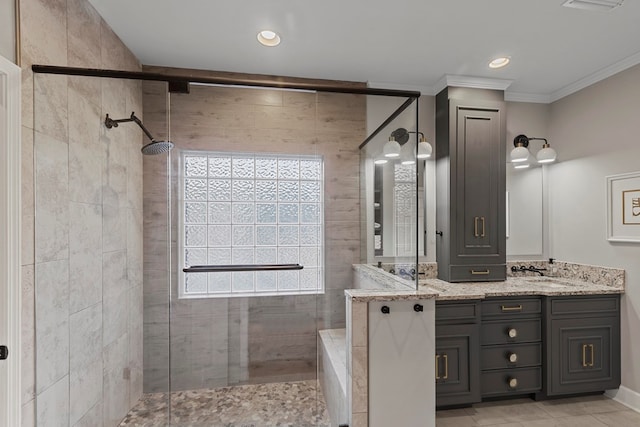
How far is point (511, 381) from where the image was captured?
241 centimetres

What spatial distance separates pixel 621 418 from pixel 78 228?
400 centimetres

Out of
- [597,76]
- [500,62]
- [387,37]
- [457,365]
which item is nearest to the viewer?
[387,37]

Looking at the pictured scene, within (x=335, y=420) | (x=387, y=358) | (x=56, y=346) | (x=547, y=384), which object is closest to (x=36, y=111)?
(x=56, y=346)

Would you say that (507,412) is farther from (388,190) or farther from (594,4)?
(594,4)

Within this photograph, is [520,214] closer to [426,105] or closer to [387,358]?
[426,105]

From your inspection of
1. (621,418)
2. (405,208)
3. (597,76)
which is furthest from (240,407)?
(597,76)

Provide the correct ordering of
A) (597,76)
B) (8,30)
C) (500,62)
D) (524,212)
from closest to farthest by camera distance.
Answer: (8,30), (500,62), (597,76), (524,212)

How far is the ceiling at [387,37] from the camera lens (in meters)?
1.91

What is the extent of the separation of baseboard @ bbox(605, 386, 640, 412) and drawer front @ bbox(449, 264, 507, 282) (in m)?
1.19

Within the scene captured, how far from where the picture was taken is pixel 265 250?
7.05ft

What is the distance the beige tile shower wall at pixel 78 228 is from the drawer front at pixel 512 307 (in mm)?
2596

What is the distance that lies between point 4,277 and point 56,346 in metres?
0.51

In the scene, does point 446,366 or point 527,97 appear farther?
point 527,97

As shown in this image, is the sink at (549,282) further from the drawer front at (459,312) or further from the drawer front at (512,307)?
the drawer front at (459,312)
